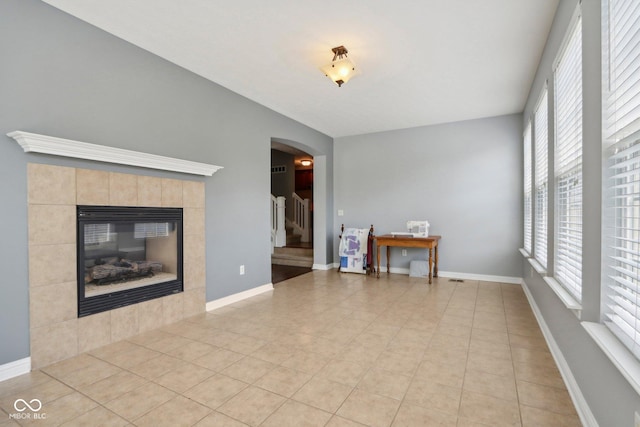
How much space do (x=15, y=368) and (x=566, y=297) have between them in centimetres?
379

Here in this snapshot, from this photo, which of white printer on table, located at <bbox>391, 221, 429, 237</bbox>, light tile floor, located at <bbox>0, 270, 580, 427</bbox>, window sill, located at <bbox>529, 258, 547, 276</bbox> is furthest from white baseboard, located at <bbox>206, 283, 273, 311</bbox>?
window sill, located at <bbox>529, 258, 547, 276</bbox>

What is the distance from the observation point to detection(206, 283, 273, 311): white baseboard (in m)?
3.74

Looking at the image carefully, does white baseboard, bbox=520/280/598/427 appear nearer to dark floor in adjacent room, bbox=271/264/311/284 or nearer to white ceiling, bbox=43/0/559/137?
white ceiling, bbox=43/0/559/137

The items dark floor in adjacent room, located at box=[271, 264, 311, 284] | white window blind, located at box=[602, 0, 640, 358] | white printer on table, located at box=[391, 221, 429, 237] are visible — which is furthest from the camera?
dark floor in adjacent room, located at box=[271, 264, 311, 284]

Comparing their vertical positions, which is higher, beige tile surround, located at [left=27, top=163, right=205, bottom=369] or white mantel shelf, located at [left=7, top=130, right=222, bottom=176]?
white mantel shelf, located at [left=7, top=130, right=222, bottom=176]

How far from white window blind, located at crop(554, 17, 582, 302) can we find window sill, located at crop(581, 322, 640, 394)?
47 centimetres

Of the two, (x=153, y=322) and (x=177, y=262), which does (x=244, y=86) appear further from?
(x=153, y=322)

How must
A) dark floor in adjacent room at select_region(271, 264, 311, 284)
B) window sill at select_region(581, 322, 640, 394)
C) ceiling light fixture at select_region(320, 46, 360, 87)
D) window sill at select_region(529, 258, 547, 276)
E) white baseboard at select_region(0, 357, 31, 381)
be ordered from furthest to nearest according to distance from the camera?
1. dark floor in adjacent room at select_region(271, 264, 311, 284)
2. ceiling light fixture at select_region(320, 46, 360, 87)
3. window sill at select_region(529, 258, 547, 276)
4. white baseboard at select_region(0, 357, 31, 381)
5. window sill at select_region(581, 322, 640, 394)

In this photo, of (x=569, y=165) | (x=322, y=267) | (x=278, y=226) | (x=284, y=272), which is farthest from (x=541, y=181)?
(x=278, y=226)

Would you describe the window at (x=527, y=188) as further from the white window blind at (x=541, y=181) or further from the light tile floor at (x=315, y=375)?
the light tile floor at (x=315, y=375)

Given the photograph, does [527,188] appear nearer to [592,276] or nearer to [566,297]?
[566,297]

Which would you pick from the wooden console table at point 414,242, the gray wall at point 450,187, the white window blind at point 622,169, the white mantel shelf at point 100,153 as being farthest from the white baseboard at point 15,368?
the gray wall at point 450,187

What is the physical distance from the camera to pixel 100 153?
8.53ft

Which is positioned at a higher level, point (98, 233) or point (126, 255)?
point (98, 233)
